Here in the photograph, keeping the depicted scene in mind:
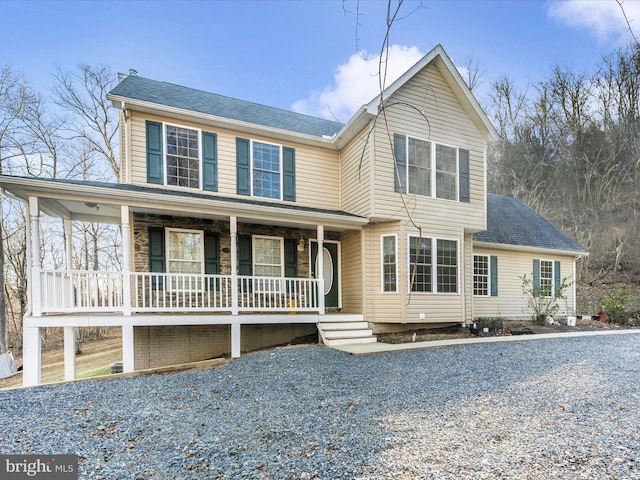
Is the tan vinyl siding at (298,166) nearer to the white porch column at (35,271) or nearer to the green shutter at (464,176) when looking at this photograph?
the white porch column at (35,271)

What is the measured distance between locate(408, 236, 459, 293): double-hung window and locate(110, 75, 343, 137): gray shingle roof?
4.61 meters

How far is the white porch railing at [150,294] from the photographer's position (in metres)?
6.44

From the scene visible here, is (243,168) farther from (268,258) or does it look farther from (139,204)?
(139,204)

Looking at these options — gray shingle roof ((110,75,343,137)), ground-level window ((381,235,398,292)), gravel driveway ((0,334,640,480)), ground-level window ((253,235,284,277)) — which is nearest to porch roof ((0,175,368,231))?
ground-level window ((381,235,398,292))

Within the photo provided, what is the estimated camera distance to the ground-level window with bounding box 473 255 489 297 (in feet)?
38.4

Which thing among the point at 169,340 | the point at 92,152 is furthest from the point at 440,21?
the point at 92,152

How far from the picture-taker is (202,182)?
28.3 feet

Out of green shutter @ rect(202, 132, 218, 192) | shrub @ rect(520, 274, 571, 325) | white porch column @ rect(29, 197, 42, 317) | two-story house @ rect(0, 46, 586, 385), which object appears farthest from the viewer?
shrub @ rect(520, 274, 571, 325)

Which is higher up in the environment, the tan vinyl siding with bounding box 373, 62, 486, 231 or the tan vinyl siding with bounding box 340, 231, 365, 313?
the tan vinyl siding with bounding box 373, 62, 486, 231

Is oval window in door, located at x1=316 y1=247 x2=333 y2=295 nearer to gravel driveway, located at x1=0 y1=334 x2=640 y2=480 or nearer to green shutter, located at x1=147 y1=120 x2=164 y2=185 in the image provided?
gravel driveway, located at x1=0 y1=334 x2=640 y2=480

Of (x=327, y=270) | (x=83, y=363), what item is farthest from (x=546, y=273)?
(x=83, y=363)

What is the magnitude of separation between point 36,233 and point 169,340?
3593 mm

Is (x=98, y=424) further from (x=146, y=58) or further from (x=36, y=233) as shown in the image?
(x=146, y=58)

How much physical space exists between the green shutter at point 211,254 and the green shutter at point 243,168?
4.58ft
